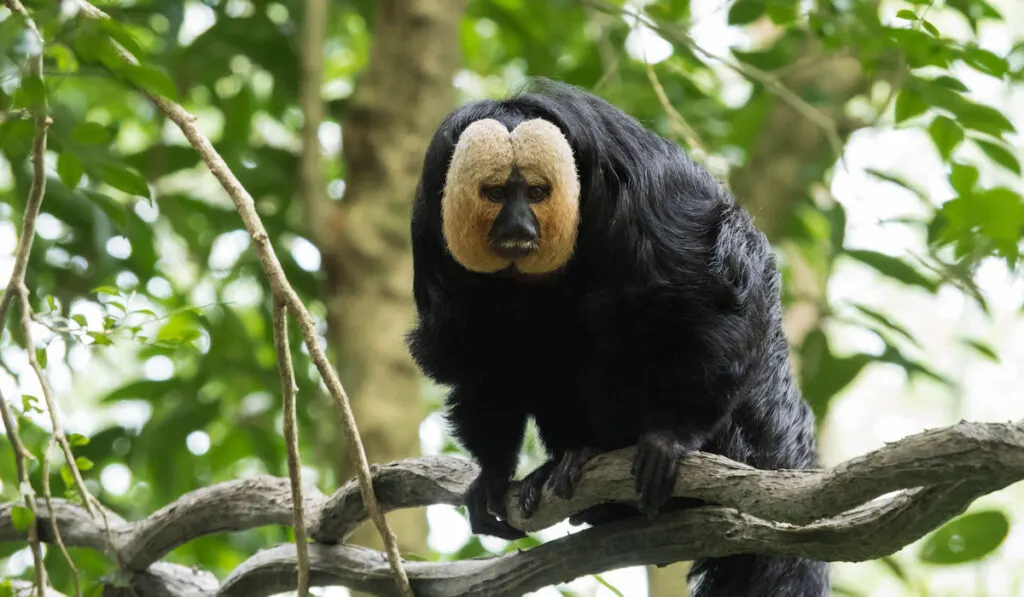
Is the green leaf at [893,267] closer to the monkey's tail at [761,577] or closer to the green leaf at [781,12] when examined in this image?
the green leaf at [781,12]

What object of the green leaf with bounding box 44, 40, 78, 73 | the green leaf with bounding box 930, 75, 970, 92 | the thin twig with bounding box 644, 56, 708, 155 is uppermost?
the thin twig with bounding box 644, 56, 708, 155

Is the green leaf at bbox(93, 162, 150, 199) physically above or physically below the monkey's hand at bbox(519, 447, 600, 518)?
above

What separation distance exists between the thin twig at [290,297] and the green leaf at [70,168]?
20cm

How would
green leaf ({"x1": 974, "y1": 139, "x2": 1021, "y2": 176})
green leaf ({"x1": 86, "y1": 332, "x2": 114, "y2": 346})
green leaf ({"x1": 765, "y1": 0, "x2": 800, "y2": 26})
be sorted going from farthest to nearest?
green leaf ({"x1": 765, "y1": 0, "x2": 800, "y2": 26}) → green leaf ({"x1": 974, "y1": 139, "x2": 1021, "y2": 176}) → green leaf ({"x1": 86, "y1": 332, "x2": 114, "y2": 346})

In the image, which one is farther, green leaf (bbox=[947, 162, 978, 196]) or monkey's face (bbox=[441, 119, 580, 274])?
green leaf (bbox=[947, 162, 978, 196])

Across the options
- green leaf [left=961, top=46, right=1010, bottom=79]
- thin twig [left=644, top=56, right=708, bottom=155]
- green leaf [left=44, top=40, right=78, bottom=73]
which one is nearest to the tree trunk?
thin twig [left=644, top=56, right=708, bottom=155]

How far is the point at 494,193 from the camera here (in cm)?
258

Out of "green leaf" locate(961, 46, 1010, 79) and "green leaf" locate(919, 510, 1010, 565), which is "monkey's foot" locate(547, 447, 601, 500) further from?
"green leaf" locate(961, 46, 1010, 79)

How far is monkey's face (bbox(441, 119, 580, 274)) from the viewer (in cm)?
254

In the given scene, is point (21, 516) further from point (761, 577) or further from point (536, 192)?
point (761, 577)

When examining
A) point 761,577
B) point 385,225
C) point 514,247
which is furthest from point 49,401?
point 385,225

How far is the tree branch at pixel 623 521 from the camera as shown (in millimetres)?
1840

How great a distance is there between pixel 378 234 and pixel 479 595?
78.8 inches

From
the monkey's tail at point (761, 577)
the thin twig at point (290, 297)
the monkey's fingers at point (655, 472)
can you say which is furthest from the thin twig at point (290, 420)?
the monkey's tail at point (761, 577)
